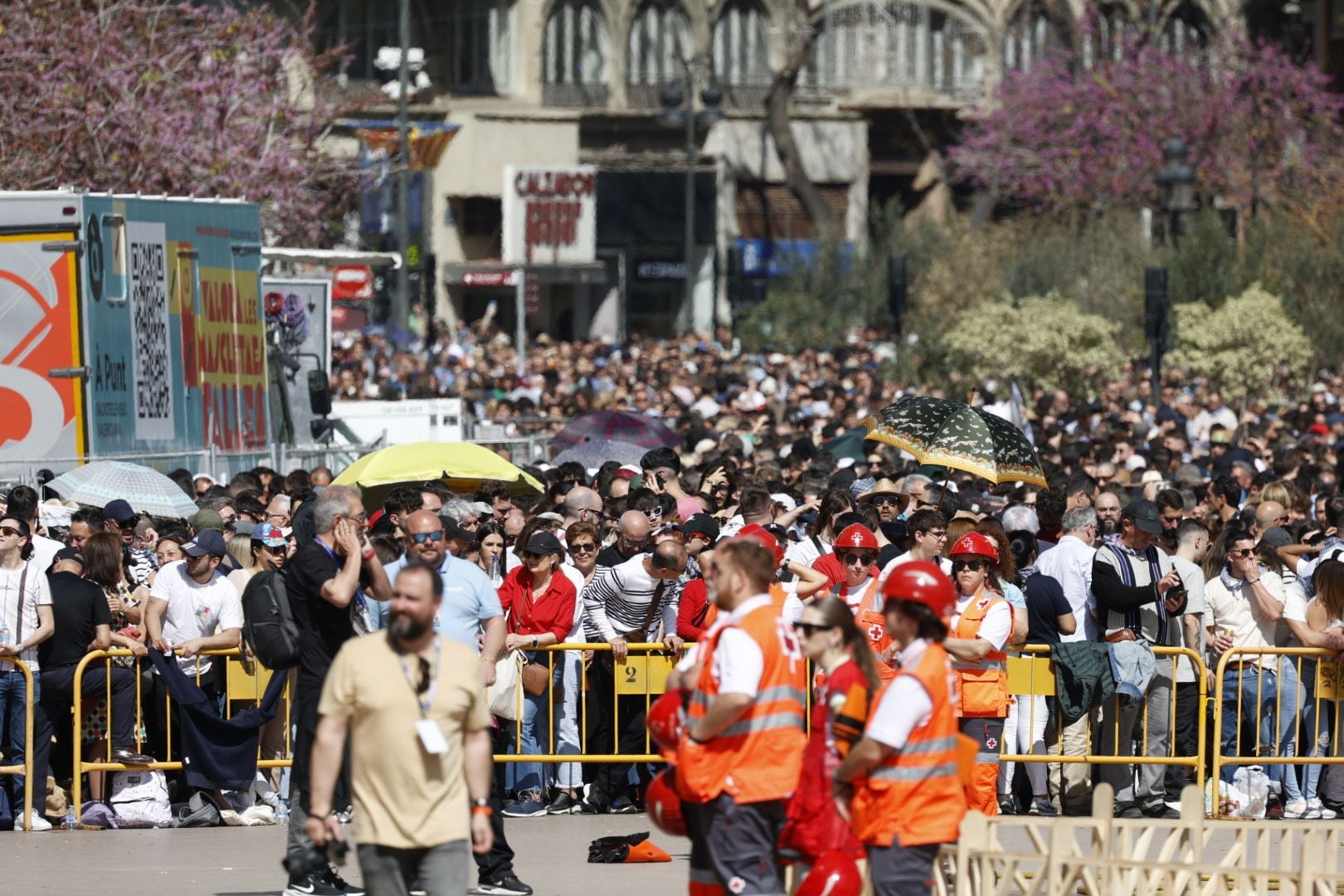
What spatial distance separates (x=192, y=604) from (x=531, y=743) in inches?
71.9

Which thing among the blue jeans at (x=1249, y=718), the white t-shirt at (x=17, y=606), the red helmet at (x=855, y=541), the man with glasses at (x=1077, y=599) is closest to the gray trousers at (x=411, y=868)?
the red helmet at (x=855, y=541)

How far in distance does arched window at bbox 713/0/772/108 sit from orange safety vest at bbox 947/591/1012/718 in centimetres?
5247

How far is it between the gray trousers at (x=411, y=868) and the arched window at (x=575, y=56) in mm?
54351

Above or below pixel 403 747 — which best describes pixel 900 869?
below

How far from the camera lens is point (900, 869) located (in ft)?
25.4

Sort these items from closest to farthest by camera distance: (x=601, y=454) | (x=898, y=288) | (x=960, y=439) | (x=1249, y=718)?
1. (x=1249, y=718)
2. (x=960, y=439)
3. (x=601, y=454)
4. (x=898, y=288)

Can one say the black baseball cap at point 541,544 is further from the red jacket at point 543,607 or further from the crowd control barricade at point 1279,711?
the crowd control barricade at point 1279,711

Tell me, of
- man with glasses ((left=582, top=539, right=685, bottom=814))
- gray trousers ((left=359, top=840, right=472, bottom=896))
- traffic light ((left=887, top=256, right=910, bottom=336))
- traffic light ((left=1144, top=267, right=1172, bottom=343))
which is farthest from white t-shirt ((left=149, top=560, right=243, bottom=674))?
traffic light ((left=887, top=256, right=910, bottom=336))

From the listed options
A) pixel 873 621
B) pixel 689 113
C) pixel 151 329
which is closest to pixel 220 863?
pixel 873 621

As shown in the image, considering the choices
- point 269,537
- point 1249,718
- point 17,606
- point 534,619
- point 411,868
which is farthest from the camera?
point 1249,718

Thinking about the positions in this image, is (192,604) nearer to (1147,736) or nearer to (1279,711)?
(1147,736)

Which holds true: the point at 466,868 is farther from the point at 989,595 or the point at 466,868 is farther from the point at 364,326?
the point at 364,326

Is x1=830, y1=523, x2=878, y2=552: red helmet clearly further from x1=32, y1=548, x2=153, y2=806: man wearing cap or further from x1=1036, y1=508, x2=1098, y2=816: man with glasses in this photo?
x1=32, y1=548, x2=153, y2=806: man wearing cap

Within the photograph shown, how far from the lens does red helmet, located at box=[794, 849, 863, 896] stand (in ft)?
25.9
